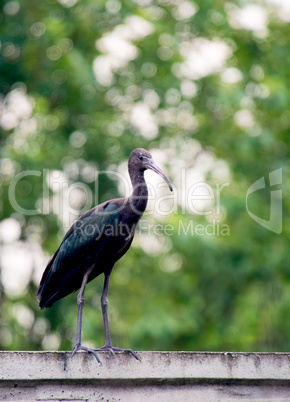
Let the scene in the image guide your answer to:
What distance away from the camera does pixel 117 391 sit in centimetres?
505

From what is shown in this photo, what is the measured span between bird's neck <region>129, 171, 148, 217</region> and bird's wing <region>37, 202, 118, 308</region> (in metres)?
0.17

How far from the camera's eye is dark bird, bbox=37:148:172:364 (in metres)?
6.03

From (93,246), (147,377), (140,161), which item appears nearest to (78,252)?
(93,246)

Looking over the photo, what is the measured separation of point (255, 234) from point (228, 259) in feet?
2.54

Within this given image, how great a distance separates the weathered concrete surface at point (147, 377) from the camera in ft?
→ 16.0

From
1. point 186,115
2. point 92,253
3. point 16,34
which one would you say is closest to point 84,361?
point 92,253

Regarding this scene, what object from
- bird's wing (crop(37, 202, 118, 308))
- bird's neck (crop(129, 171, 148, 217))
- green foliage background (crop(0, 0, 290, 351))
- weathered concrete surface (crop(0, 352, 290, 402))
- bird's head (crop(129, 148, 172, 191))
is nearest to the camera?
weathered concrete surface (crop(0, 352, 290, 402))

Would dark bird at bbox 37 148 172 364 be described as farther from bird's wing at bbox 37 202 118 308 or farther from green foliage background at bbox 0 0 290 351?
green foliage background at bbox 0 0 290 351

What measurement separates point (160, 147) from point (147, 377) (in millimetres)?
9720

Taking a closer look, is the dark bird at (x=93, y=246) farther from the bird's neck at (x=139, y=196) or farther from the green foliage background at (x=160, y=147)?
the green foliage background at (x=160, y=147)

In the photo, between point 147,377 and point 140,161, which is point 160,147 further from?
point 147,377

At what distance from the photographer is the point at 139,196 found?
618 cm

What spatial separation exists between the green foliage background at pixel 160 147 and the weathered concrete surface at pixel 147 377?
7.38 metres

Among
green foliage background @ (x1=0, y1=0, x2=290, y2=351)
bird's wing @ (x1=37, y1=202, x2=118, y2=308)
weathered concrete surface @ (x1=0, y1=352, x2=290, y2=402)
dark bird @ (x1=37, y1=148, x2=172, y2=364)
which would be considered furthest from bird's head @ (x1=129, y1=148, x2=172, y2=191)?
green foliage background @ (x1=0, y1=0, x2=290, y2=351)
